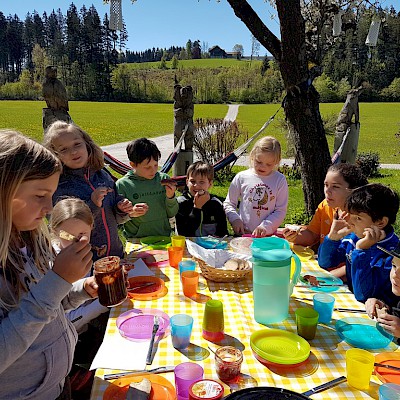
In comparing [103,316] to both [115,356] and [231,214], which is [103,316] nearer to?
[115,356]

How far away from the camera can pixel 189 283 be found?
64.7 inches

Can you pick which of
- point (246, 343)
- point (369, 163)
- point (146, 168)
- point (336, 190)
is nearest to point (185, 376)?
point (246, 343)

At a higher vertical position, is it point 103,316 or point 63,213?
point 63,213

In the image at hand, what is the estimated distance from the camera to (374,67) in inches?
1427

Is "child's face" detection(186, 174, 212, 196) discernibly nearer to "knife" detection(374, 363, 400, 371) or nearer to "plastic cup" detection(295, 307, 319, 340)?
"plastic cup" detection(295, 307, 319, 340)

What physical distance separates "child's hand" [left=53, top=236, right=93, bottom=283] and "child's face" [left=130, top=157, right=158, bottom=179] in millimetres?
1572

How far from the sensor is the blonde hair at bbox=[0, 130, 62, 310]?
3.28 feet

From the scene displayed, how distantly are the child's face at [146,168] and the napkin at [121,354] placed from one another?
57.3 inches

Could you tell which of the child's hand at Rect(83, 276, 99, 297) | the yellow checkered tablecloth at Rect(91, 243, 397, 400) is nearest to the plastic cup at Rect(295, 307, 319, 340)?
the yellow checkered tablecloth at Rect(91, 243, 397, 400)

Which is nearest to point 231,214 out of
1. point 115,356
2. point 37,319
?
point 115,356

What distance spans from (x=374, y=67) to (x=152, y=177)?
132ft

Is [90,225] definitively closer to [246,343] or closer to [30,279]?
[30,279]

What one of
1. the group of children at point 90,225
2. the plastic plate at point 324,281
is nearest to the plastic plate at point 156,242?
the group of children at point 90,225

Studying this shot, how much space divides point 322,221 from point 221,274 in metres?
1.01
